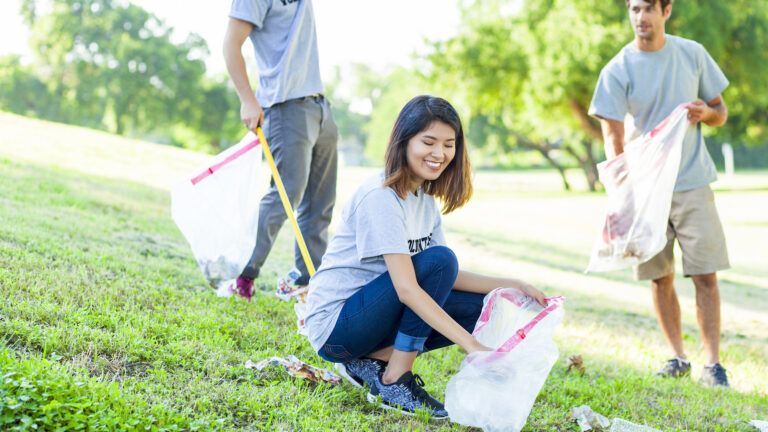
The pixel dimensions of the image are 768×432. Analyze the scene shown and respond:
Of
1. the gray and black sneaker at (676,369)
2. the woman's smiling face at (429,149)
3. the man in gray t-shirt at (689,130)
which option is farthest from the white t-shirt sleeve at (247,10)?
the gray and black sneaker at (676,369)

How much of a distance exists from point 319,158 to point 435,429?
2.06 metres

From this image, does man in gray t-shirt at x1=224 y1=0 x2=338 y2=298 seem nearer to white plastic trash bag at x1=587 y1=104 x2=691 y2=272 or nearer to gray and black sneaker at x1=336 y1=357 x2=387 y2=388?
gray and black sneaker at x1=336 y1=357 x2=387 y2=388

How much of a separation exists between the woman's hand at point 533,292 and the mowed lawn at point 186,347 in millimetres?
395

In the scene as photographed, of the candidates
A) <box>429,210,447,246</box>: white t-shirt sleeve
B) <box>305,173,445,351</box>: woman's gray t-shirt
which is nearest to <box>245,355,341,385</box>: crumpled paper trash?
<box>305,173,445,351</box>: woman's gray t-shirt

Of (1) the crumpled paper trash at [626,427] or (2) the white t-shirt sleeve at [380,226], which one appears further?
(1) the crumpled paper trash at [626,427]

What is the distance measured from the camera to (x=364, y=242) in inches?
119

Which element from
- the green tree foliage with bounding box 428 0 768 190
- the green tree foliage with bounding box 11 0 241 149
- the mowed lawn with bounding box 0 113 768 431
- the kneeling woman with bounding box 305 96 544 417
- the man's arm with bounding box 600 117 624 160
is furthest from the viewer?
the green tree foliage with bounding box 11 0 241 149

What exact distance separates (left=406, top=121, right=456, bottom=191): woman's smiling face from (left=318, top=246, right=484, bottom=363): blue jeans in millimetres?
298

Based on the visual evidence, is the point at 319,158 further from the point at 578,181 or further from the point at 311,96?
the point at 578,181

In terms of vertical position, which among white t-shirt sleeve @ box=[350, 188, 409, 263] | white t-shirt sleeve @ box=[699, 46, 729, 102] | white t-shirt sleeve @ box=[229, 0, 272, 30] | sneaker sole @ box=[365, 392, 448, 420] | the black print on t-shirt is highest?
white t-shirt sleeve @ box=[229, 0, 272, 30]

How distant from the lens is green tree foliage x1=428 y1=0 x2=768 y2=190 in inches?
834

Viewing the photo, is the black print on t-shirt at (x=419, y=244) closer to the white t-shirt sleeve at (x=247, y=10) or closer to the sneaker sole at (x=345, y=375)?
the sneaker sole at (x=345, y=375)

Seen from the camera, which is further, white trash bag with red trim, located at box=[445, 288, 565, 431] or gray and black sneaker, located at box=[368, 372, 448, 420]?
gray and black sneaker, located at box=[368, 372, 448, 420]

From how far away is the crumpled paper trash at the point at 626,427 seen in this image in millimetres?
3277
